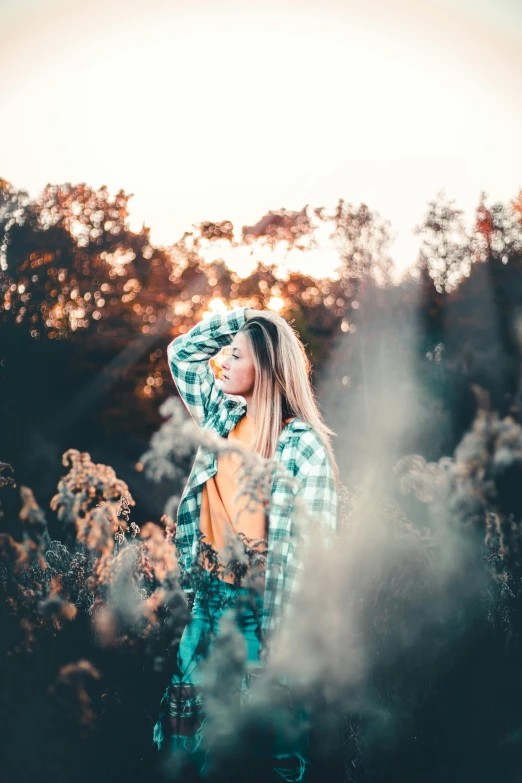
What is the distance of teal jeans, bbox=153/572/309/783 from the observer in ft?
6.98

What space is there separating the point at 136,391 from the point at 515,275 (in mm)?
6333

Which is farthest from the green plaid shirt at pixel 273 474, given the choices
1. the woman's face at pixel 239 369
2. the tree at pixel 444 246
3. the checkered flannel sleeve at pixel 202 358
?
the tree at pixel 444 246

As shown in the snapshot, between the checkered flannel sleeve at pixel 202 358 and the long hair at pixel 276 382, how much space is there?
13 centimetres

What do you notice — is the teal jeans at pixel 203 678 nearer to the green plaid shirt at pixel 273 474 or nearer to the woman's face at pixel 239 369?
the green plaid shirt at pixel 273 474

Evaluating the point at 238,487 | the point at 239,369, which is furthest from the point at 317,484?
the point at 239,369

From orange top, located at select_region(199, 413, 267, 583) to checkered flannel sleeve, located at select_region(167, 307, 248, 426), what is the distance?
349 mm

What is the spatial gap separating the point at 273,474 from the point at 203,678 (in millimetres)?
783

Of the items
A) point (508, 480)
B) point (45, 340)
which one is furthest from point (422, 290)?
point (508, 480)

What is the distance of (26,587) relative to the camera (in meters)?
2.50

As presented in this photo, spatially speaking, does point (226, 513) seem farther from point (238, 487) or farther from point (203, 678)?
point (203, 678)

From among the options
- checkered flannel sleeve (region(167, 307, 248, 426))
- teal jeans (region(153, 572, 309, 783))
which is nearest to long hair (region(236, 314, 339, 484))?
checkered flannel sleeve (region(167, 307, 248, 426))

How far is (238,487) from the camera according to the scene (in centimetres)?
240

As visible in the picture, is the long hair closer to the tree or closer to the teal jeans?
the teal jeans

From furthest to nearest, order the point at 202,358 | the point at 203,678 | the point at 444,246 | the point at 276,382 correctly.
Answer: the point at 444,246 < the point at 202,358 < the point at 276,382 < the point at 203,678
